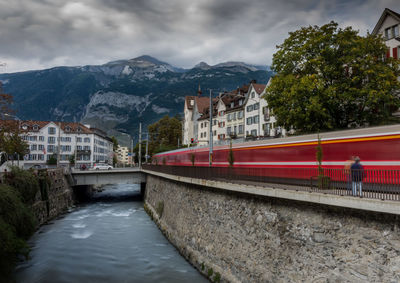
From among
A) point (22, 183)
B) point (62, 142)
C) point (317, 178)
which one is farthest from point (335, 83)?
point (62, 142)

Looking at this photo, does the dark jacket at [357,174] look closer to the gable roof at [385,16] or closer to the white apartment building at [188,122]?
the gable roof at [385,16]

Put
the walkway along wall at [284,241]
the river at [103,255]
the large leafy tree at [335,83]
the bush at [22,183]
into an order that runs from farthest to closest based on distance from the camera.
Result: the bush at [22,183] < the large leafy tree at [335,83] < the river at [103,255] < the walkway along wall at [284,241]

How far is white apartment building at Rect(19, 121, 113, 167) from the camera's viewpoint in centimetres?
7769

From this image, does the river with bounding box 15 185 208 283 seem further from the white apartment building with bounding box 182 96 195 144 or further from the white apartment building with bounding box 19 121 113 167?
the white apartment building with bounding box 19 121 113 167

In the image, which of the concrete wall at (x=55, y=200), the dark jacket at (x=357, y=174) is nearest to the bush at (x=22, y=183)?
the concrete wall at (x=55, y=200)

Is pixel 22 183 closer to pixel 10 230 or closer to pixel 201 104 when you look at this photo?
pixel 10 230

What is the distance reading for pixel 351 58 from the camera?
19.7 metres

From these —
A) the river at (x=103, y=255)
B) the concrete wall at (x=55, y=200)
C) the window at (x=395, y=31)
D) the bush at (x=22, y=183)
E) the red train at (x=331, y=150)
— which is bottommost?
the river at (x=103, y=255)

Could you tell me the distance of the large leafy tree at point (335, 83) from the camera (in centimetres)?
1942

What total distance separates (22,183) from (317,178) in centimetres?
2170

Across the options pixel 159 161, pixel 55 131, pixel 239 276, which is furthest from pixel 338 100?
A: pixel 55 131

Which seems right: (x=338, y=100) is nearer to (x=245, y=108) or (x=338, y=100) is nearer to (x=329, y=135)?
(x=329, y=135)

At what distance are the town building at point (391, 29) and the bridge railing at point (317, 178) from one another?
1905 cm

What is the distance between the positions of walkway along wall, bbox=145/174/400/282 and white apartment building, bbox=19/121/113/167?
69.2 meters
